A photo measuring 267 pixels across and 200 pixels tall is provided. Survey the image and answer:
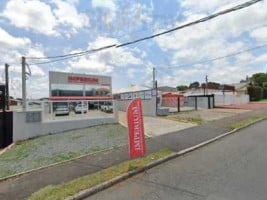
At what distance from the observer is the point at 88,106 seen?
18672 mm

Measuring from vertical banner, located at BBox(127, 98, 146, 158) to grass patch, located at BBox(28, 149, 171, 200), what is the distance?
0.38 meters

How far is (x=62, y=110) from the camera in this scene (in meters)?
17.6

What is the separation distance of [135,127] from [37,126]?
923cm

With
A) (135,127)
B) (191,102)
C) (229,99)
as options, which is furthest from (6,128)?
(229,99)

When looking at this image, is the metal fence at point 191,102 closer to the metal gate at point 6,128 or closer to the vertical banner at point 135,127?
the metal gate at point 6,128

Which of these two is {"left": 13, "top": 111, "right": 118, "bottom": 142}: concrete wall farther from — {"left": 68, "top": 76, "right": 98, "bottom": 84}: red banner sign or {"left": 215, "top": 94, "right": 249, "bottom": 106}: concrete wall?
{"left": 215, "top": 94, "right": 249, "bottom": 106}: concrete wall

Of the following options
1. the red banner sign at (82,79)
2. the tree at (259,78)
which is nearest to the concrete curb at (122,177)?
the red banner sign at (82,79)

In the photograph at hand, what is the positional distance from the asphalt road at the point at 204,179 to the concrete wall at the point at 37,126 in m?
8.99

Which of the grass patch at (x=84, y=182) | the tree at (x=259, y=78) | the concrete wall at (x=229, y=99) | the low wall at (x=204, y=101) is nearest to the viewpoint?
the grass patch at (x=84, y=182)

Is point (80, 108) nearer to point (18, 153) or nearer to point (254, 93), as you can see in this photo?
point (18, 153)

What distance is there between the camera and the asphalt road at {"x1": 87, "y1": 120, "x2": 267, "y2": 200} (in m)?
6.25

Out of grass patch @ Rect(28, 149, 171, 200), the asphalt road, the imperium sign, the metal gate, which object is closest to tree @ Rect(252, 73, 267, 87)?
the imperium sign

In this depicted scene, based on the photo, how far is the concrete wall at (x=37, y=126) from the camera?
1608 centimetres

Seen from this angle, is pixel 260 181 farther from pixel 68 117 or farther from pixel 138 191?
pixel 68 117
